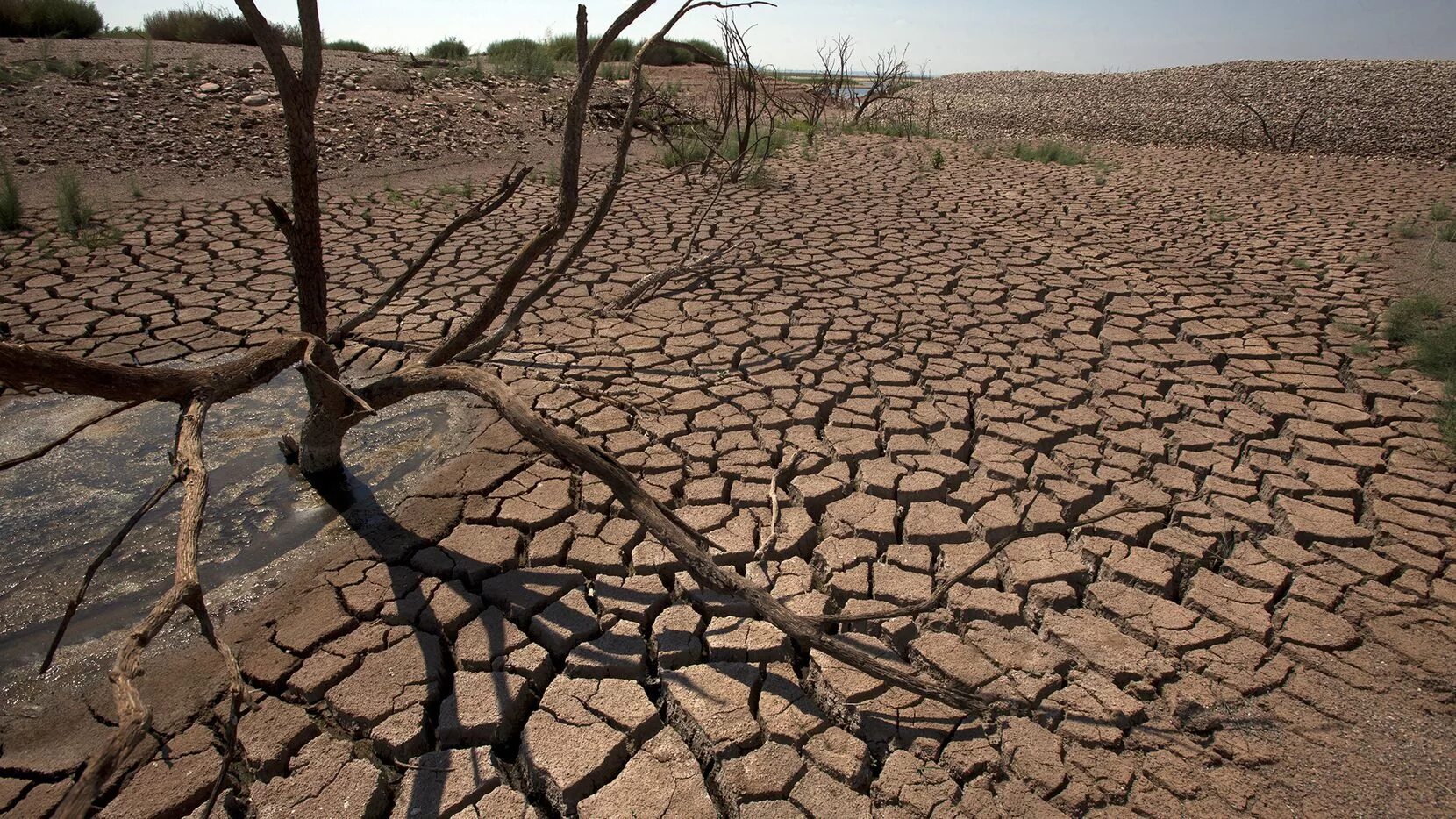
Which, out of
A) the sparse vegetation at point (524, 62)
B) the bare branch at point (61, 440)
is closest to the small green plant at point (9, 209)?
the bare branch at point (61, 440)

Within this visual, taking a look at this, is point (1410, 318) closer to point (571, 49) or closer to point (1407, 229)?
point (1407, 229)

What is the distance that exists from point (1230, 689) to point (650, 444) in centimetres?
191

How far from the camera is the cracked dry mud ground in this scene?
180 centimetres

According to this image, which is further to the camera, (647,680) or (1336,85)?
(1336,85)

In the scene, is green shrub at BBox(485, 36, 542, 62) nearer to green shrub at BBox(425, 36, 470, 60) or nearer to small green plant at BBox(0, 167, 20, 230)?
green shrub at BBox(425, 36, 470, 60)

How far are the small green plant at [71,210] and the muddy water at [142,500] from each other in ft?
8.14

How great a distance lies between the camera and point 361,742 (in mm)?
1838

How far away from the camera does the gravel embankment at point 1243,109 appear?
35.3 feet

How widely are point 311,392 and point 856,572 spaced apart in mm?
1829

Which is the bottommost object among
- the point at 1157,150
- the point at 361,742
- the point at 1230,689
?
the point at 361,742

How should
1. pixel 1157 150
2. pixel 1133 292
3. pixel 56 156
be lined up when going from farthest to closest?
pixel 1157 150 → pixel 56 156 → pixel 1133 292

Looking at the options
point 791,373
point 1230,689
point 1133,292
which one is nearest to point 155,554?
point 791,373

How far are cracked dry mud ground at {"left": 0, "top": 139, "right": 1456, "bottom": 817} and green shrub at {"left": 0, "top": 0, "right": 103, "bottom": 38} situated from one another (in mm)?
7661

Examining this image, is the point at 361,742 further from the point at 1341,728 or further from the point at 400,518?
the point at 1341,728
